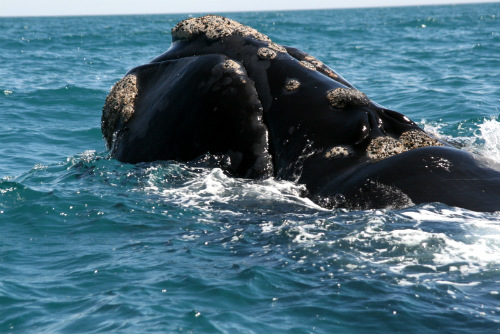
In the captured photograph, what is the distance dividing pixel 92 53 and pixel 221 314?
90.7ft

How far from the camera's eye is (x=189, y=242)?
20.8 ft

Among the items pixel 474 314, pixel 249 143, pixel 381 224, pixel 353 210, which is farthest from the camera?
pixel 249 143

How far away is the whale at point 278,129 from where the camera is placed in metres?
6.27

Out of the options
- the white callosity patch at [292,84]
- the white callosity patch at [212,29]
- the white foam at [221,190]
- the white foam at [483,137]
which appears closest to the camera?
the white foam at [221,190]

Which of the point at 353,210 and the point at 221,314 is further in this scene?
the point at 353,210

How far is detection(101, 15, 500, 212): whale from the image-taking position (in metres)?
6.27

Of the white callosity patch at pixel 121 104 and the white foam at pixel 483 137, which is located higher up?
the white callosity patch at pixel 121 104

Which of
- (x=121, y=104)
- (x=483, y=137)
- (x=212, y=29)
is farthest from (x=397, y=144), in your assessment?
(x=483, y=137)

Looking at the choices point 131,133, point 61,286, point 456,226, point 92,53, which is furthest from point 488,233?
point 92,53

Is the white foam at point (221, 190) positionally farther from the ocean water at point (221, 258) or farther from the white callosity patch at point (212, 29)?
the white callosity patch at point (212, 29)

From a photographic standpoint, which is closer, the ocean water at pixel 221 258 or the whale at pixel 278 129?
the ocean water at pixel 221 258

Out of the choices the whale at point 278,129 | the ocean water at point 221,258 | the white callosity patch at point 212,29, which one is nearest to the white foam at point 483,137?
the ocean water at point 221,258

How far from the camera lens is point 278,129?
7.30 m

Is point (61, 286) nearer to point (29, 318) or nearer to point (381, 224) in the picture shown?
point (29, 318)
